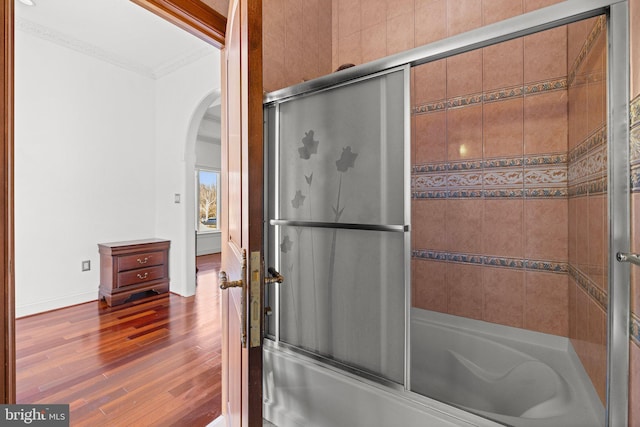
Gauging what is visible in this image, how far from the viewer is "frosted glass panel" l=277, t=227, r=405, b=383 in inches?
48.8

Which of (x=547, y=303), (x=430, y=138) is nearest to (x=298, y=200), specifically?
(x=430, y=138)

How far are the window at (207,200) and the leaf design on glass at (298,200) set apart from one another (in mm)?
5651

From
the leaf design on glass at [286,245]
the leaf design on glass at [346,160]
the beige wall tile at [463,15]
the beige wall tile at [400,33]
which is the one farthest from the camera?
the beige wall tile at [400,33]

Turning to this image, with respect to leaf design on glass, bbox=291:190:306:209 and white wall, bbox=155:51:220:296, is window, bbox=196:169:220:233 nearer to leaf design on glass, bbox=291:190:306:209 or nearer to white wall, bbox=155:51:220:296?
white wall, bbox=155:51:220:296

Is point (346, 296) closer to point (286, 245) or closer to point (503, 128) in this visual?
point (286, 245)

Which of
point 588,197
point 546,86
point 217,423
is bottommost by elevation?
point 217,423

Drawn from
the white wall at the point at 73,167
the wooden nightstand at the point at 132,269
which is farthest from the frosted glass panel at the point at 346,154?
the white wall at the point at 73,167

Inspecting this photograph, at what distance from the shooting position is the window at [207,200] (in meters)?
6.70

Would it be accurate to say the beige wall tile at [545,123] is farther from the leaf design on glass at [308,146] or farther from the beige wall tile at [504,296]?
the leaf design on glass at [308,146]

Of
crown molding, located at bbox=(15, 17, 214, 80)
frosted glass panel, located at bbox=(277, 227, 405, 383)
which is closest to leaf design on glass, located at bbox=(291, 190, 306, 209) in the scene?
frosted glass panel, located at bbox=(277, 227, 405, 383)

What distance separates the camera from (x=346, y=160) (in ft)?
4.48

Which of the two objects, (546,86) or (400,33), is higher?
(400,33)

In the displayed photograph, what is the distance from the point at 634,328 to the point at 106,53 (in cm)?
492

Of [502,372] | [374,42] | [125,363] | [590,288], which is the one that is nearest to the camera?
[590,288]
